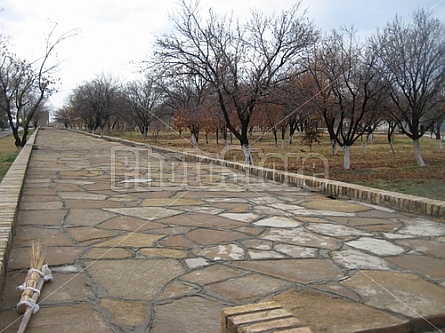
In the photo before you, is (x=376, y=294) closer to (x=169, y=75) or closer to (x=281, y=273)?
(x=281, y=273)

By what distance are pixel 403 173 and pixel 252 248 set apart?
45.3ft

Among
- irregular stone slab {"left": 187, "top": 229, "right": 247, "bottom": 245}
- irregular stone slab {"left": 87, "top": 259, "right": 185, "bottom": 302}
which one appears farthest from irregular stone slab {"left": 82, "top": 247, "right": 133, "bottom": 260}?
irregular stone slab {"left": 187, "top": 229, "right": 247, "bottom": 245}

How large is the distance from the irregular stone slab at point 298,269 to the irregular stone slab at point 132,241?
895mm

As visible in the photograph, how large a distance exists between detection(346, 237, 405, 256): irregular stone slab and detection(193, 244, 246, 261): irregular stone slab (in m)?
1.01

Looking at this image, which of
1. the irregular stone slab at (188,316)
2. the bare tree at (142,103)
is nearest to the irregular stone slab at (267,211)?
the irregular stone slab at (188,316)

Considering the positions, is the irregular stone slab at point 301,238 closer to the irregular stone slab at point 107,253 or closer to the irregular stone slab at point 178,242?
the irregular stone slab at point 178,242

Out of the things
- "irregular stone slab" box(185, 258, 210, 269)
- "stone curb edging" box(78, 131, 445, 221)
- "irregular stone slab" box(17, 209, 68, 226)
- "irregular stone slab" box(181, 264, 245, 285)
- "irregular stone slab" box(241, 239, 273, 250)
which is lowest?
"irregular stone slab" box(181, 264, 245, 285)

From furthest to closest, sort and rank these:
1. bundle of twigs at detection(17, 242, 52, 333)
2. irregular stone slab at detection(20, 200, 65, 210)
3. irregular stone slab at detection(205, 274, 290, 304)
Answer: irregular stone slab at detection(20, 200, 65, 210)
irregular stone slab at detection(205, 274, 290, 304)
bundle of twigs at detection(17, 242, 52, 333)

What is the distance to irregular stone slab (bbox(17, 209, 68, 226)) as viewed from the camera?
4203 mm

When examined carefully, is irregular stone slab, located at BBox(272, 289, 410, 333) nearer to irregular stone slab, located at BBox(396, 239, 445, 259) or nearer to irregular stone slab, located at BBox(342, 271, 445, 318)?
irregular stone slab, located at BBox(342, 271, 445, 318)

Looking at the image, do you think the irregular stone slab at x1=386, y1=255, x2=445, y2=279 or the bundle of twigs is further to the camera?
the irregular stone slab at x1=386, y1=255, x2=445, y2=279

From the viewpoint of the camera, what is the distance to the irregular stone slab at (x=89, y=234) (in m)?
3.66

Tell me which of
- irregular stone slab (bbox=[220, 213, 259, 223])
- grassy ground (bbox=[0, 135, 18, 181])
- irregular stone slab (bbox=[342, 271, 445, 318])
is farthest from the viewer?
grassy ground (bbox=[0, 135, 18, 181])

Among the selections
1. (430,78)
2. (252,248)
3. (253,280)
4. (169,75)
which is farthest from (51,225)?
(430,78)
